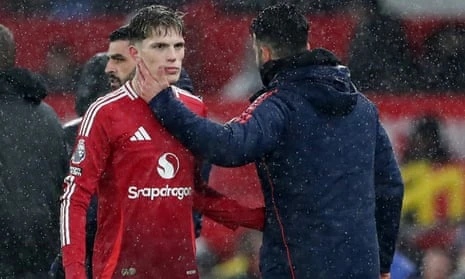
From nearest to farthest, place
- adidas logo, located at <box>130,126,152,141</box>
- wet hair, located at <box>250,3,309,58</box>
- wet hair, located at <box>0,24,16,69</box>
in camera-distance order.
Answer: adidas logo, located at <box>130,126,152,141</box> < wet hair, located at <box>250,3,309,58</box> < wet hair, located at <box>0,24,16,69</box>

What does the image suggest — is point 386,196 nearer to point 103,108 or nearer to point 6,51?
point 103,108

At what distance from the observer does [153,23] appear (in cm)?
539

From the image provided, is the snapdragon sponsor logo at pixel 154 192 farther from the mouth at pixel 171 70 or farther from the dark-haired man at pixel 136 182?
the mouth at pixel 171 70

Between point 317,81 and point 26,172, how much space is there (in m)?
1.76

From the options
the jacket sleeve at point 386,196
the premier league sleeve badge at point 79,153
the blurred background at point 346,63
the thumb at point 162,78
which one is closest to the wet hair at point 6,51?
the premier league sleeve badge at point 79,153

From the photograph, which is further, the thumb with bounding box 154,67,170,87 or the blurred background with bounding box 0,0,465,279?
the blurred background with bounding box 0,0,465,279

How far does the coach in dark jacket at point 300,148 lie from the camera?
5258 millimetres

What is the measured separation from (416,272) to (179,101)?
4.20m

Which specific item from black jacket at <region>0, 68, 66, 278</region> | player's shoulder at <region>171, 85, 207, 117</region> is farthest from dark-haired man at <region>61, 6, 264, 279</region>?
black jacket at <region>0, 68, 66, 278</region>

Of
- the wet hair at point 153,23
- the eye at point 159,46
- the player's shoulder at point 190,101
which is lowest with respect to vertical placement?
the player's shoulder at point 190,101

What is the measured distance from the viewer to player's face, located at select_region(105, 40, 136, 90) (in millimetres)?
6301

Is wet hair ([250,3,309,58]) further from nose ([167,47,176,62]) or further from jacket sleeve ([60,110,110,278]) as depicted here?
jacket sleeve ([60,110,110,278])

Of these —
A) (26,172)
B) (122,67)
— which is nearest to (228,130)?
(122,67)

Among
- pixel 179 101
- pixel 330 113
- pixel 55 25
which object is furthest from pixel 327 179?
pixel 55 25
